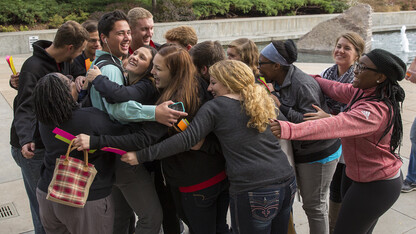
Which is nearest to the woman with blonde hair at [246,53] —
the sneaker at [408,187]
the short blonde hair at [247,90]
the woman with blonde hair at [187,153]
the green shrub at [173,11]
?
the woman with blonde hair at [187,153]

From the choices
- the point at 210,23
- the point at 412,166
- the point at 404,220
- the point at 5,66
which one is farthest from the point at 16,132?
the point at 210,23

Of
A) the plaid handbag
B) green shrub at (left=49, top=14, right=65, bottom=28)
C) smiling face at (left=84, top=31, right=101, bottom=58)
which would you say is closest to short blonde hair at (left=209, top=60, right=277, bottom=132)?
the plaid handbag

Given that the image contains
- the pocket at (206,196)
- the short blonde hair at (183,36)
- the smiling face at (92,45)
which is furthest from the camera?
the smiling face at (92,45)

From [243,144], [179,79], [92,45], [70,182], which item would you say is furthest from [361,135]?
[92,45]

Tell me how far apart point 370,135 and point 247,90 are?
2.91 ft

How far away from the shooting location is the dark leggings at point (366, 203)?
8.63 feet

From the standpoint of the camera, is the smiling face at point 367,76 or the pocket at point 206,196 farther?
the pocket at point 206,196

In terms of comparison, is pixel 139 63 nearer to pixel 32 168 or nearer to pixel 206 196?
pixel 206 196

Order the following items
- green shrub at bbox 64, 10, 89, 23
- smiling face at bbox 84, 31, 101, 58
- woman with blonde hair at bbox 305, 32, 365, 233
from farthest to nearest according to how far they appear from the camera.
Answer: green shrub at bbox 64, 10, 89, 23 → smiling face at bbox 84, 31, 101, 58 → woman with blonde hair at bbox 305, 32, 365, 233

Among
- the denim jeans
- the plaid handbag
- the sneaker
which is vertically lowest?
the sneaker

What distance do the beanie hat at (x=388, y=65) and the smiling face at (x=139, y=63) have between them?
5.08 feet

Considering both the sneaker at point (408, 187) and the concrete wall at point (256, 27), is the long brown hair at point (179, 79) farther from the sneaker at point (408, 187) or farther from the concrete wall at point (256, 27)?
the concrete wall at point (256, 27)

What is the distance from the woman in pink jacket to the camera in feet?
8.07

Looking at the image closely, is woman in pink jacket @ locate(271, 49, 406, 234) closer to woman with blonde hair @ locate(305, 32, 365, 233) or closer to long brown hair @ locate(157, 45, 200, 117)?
long brown hair @ locate(157, 45, 200, 117)
